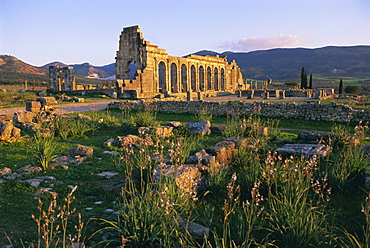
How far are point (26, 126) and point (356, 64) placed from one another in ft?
657

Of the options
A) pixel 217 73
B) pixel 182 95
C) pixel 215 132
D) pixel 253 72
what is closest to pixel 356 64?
pixel 253 72

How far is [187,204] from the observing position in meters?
4.60

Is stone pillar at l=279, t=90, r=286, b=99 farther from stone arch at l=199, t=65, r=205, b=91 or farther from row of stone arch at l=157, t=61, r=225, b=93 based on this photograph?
stone arch at l=199, t=65, r=205, b=91

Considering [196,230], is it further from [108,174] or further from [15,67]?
[15,67]

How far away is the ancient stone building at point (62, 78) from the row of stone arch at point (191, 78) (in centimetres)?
1089

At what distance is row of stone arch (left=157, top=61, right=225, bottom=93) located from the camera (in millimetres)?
41412

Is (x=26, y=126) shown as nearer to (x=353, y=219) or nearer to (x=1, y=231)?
(x=1, y=231)

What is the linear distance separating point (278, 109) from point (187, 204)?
14.7m

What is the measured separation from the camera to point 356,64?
593 ft

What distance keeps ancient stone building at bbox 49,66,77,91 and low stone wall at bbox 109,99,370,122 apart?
19.0 metres

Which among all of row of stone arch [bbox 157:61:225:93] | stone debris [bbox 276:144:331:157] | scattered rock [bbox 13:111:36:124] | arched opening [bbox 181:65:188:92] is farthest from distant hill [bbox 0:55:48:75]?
stone debris [bbox 276:144:331:157]

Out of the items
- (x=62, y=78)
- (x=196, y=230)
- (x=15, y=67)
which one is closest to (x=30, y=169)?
(x=196, y=230)

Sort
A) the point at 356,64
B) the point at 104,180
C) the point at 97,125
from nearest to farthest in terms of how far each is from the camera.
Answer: the point at 104,180, the point at 97,125, the point at 356,64

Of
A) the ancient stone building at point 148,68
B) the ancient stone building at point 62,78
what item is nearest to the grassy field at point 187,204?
the ancient stone building at point 148,68
